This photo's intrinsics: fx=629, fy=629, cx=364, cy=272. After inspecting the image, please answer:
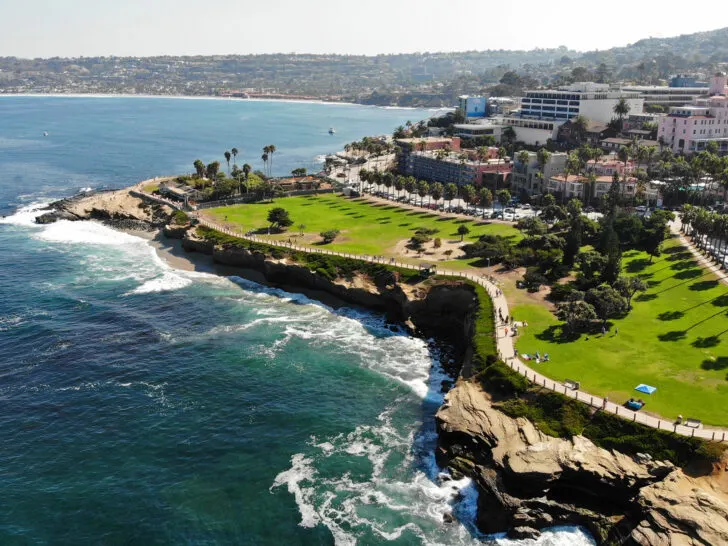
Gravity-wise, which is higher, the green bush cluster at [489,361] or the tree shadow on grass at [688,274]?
the tree shadow on grass at [688,274]

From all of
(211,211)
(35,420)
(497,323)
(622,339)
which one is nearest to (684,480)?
(622,339)

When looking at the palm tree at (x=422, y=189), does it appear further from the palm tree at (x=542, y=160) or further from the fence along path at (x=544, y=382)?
the fence along path at (x=544, y=382)

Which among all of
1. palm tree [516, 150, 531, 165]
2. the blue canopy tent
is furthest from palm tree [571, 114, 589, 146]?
the blue canopy tent

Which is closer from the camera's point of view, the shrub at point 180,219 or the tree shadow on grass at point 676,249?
the tree shadow on grass at point 676,249

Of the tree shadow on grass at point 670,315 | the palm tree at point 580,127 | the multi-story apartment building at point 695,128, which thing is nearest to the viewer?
the tree shadow on grass at point 670,315

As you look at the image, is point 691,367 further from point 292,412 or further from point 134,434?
point 134,434

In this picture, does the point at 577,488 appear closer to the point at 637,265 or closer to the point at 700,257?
the point at 637,265

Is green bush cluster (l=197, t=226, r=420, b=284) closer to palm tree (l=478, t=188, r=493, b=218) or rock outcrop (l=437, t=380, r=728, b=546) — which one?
rock outcrop (l=437, t=380, r=728, b=546)

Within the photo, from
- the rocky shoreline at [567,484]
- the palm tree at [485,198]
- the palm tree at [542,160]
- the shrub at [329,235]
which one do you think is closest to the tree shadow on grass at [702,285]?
the rocky shoreline at [567,484]

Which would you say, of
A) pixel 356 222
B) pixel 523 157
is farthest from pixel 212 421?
pixel 523 157
